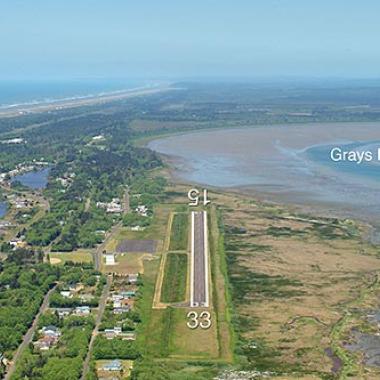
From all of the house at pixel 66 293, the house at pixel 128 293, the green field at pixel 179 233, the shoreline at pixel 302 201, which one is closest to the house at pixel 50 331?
the house at pixel 66 293

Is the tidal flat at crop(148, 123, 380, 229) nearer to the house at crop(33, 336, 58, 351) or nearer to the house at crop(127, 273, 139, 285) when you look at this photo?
the house at crop(127, 273, 139, 285)

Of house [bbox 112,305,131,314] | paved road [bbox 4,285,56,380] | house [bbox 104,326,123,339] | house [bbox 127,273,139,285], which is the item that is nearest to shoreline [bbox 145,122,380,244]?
house [bbox 127,273,139,285]

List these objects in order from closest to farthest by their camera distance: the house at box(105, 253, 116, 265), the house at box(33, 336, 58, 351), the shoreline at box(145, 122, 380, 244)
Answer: the house at box(33, 336, 58, 351)
the house at box(105, 253, 116, 265)
the shoreline at box(145, 122, 380, 244)

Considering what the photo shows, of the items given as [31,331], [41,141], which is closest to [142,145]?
[41,141]

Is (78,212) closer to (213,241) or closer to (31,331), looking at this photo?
(213,241)

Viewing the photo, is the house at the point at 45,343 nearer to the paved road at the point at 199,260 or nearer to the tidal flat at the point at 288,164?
the paved road at the point at 199,260
